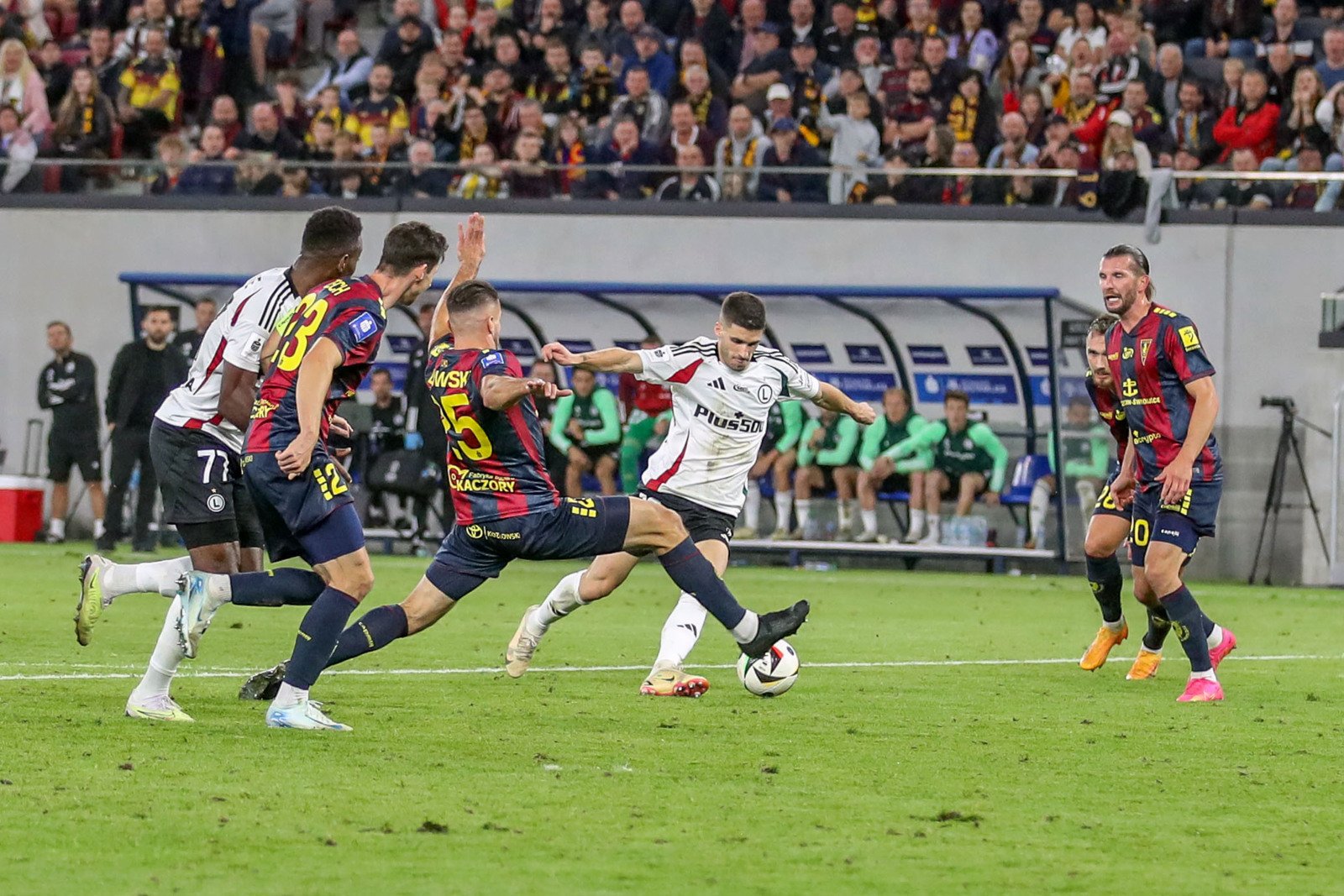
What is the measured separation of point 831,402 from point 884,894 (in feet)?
15.5

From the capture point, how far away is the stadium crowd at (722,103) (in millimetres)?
19938

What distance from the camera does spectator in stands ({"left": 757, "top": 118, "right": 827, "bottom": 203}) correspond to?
20.5 metres

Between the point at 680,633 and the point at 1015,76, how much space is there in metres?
13.4

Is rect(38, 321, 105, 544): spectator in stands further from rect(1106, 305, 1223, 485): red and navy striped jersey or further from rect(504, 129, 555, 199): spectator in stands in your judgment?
rect(1106, 305, 1223, 485): red and navy striped jersey

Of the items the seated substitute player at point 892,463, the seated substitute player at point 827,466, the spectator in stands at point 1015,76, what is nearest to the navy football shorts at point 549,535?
the seated substitute player at point 892,463

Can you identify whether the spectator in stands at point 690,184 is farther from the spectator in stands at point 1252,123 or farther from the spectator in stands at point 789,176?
the spectator in stands at point 1252,123

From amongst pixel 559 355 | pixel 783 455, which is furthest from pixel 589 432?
pixel 559 355

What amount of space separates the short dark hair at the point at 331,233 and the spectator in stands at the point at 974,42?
48.4 ft

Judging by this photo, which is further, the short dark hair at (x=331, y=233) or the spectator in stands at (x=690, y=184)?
the spectator in stands at (x=690, y=184)

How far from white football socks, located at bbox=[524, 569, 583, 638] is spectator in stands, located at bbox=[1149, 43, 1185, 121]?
13.0 metres

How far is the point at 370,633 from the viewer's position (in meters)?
7.75

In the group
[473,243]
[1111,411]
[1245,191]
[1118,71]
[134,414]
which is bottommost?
[134,414]

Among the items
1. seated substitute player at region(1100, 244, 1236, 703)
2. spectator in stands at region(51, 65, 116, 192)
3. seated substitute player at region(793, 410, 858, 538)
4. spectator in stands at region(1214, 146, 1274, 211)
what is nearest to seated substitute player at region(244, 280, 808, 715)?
seated substitute player at region(1100, 244, 1236, 703)

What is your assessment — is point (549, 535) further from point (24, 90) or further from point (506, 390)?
point (24, 90)
